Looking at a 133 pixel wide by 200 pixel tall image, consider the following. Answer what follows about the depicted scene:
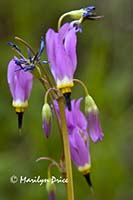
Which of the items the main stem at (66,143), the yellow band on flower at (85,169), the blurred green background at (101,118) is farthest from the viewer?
the blurred green background at (101,118)

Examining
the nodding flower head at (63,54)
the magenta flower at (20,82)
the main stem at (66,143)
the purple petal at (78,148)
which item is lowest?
the purple petal at (78,148)

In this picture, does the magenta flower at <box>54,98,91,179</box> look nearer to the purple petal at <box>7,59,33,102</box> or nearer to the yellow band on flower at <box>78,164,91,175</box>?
the yellow band on flower at <box>78,164,91,175</box>

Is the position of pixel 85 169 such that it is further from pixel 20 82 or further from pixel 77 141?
pixel 20 82

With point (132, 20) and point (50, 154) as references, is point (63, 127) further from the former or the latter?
point (132, 20)

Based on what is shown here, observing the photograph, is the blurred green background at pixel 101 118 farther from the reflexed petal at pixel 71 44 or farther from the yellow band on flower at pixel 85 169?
the reflexed petal at pixel 71 44

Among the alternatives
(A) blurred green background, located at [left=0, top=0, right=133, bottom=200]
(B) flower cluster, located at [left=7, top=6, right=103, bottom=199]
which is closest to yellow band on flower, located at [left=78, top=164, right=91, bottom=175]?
(B) flower cluster, located at [left=7, top=6, right=103, bottom=199]

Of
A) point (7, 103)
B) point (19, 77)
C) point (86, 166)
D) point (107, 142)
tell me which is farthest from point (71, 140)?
point (7, 103)

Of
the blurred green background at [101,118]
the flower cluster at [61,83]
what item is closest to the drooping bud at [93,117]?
the flower cluster at [61,83]
